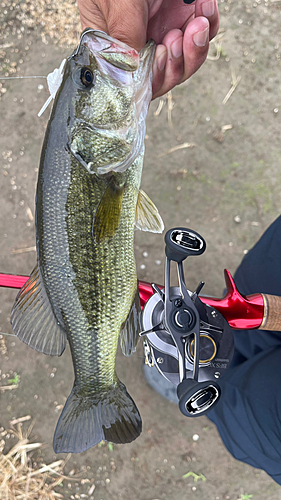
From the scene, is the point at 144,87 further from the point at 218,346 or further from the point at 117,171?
the point at 218,346

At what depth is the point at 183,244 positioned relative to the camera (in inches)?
41.0

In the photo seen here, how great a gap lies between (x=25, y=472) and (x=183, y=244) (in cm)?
230

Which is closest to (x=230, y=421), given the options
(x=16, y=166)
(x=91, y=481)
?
(x=91, y=481)

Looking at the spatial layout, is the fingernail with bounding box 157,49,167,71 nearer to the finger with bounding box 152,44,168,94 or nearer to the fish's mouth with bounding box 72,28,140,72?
the finger with bounding box 152,44,168,94

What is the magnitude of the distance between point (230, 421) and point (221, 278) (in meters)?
1.05

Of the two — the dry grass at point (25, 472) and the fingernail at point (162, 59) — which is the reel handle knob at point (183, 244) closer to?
the fingernail at point (162, 59)

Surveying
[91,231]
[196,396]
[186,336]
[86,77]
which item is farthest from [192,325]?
[86,77]

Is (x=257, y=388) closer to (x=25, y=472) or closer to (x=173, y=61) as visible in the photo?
(x=173, y=61)

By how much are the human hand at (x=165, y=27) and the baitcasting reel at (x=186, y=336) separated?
0.74 meters

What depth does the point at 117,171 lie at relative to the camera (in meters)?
1.26

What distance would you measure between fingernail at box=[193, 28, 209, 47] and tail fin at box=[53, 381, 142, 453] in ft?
4.65

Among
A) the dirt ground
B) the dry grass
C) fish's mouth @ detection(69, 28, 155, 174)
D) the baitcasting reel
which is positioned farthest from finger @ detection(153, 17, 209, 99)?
the dry grass

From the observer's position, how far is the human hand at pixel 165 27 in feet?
4.12

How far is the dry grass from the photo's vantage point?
2299 mm
